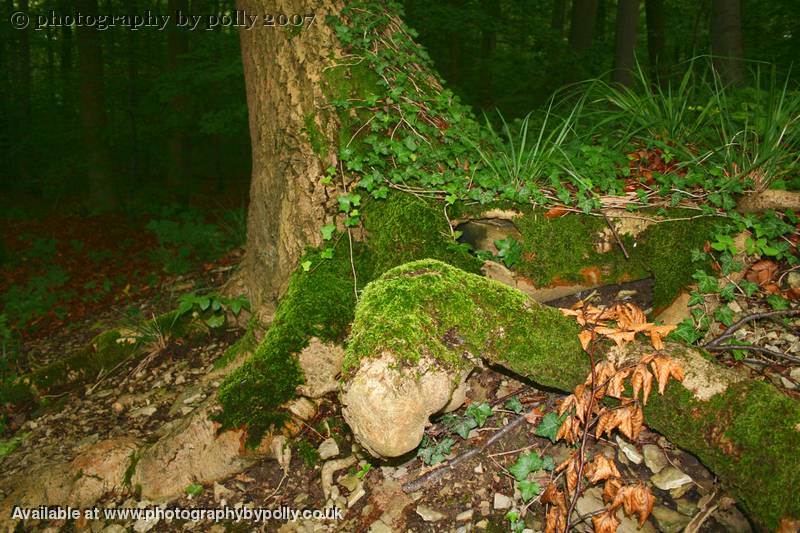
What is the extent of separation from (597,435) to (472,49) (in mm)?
14864

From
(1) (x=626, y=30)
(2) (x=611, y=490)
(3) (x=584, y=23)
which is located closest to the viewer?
(2) (x=611, y=490)

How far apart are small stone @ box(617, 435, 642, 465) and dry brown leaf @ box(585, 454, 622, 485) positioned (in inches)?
6.8

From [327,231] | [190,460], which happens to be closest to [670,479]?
[327,231]

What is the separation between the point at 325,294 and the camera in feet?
8.70

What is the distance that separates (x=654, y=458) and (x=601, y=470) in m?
0.30

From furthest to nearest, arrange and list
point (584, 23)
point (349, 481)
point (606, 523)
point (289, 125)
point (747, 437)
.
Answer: point (584, 23), point (289, 125), point (349, 481), point (606, 523), point (747, 437)

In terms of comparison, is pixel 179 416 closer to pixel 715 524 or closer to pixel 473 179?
pixel 473 179

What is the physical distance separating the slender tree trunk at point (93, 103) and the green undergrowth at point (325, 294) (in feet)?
30.1

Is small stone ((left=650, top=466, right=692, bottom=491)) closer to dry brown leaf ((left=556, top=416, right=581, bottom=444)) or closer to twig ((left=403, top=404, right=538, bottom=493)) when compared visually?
dry brown leaf ((left=556, top=416, right=581, bottom=444))

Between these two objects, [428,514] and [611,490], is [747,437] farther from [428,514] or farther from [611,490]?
[428,514]

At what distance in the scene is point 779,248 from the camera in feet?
7.73

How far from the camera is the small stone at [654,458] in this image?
1959 millimetres

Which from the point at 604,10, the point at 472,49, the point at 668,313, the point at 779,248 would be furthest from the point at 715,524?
the point at 604,10

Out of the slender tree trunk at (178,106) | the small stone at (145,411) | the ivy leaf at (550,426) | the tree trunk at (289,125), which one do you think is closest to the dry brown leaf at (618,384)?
the ivy leaf at (550,426)
